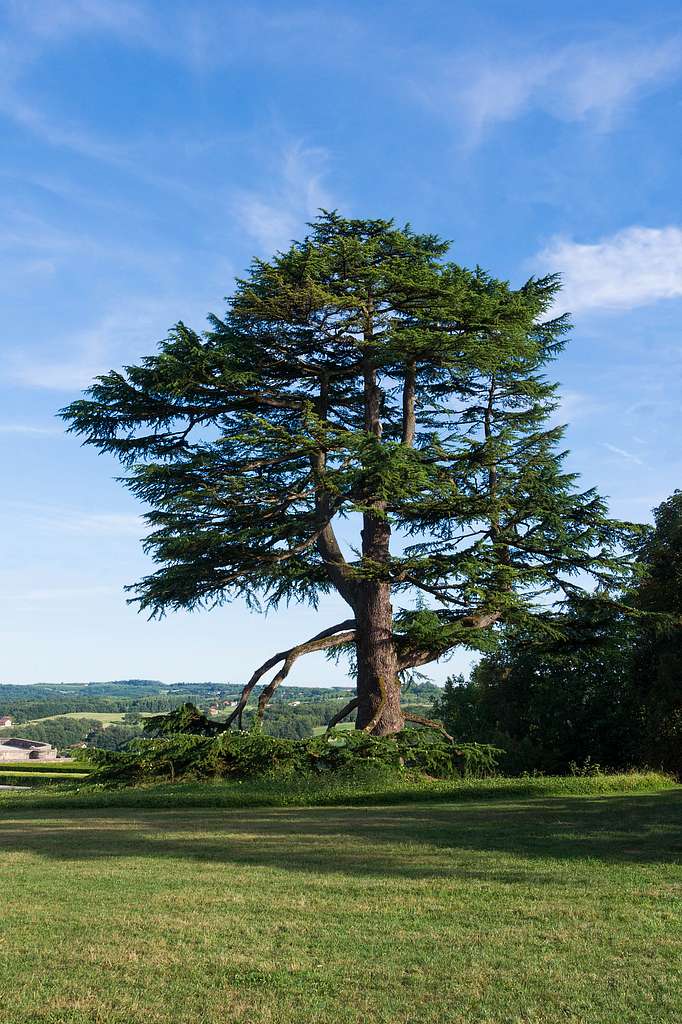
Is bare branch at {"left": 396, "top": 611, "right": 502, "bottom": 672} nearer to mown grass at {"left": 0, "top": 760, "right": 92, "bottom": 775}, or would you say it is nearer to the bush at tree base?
the bush at tree base

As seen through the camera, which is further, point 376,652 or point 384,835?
point 376,652

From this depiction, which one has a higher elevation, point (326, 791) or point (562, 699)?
→ point (562, 699)

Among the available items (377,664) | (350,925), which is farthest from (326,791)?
(350,925)

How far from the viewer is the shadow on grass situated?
32.6 ft

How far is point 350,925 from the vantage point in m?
7.04

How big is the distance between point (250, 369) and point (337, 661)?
298 inches

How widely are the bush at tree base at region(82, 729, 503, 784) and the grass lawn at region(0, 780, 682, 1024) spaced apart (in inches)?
260

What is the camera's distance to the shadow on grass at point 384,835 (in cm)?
994

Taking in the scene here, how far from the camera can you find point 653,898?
7867 mm

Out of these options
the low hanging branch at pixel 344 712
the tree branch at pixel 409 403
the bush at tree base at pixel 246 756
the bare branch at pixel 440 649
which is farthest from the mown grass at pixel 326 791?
the tree branch at pixel 409 403

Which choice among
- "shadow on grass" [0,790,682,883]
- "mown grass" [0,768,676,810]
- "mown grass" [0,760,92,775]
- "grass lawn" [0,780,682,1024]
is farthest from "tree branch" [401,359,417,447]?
"mown grass" [0,760,92,775]

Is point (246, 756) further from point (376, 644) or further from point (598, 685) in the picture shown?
point (598, 685)

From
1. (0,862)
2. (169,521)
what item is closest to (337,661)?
(169,521)

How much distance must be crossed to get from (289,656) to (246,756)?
2.76m
